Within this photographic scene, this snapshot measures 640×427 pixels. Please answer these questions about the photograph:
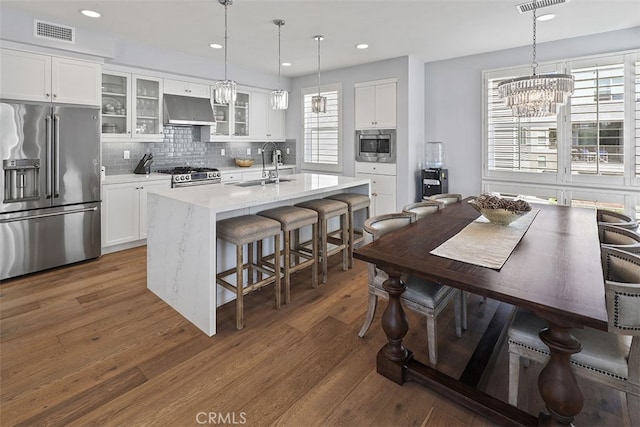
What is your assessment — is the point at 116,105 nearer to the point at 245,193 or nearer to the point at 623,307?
the point at 245,193

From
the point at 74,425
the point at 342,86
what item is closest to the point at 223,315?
the point at 74,425

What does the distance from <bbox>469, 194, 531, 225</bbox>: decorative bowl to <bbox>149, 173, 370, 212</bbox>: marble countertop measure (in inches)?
56.2

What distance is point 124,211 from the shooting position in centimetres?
450

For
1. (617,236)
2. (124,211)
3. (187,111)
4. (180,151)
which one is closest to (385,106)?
(187,111)

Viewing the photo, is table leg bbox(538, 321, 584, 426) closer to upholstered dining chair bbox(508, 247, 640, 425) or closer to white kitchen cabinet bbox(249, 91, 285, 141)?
upholstered dining chair bbox(508, 247, 640, 425)

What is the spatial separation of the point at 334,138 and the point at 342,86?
2.80 feet

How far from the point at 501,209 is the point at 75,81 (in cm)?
448

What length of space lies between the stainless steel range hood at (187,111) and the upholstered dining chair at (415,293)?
12.4 ft

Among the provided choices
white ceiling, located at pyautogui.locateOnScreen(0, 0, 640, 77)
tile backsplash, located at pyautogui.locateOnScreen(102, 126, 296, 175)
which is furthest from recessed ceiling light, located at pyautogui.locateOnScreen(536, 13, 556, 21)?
tile backsplash, located at pyautogui.locateOnScreen(102, 126, 296, 175)

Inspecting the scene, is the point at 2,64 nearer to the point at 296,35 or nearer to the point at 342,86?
the point at 296,35

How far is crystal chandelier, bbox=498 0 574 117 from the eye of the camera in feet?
8.92

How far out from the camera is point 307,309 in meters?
2.99

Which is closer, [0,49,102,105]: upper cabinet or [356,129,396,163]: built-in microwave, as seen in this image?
[0,49,102,105]: upper cabinet

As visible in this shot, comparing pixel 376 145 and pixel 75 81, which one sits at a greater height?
pixel 75 81
